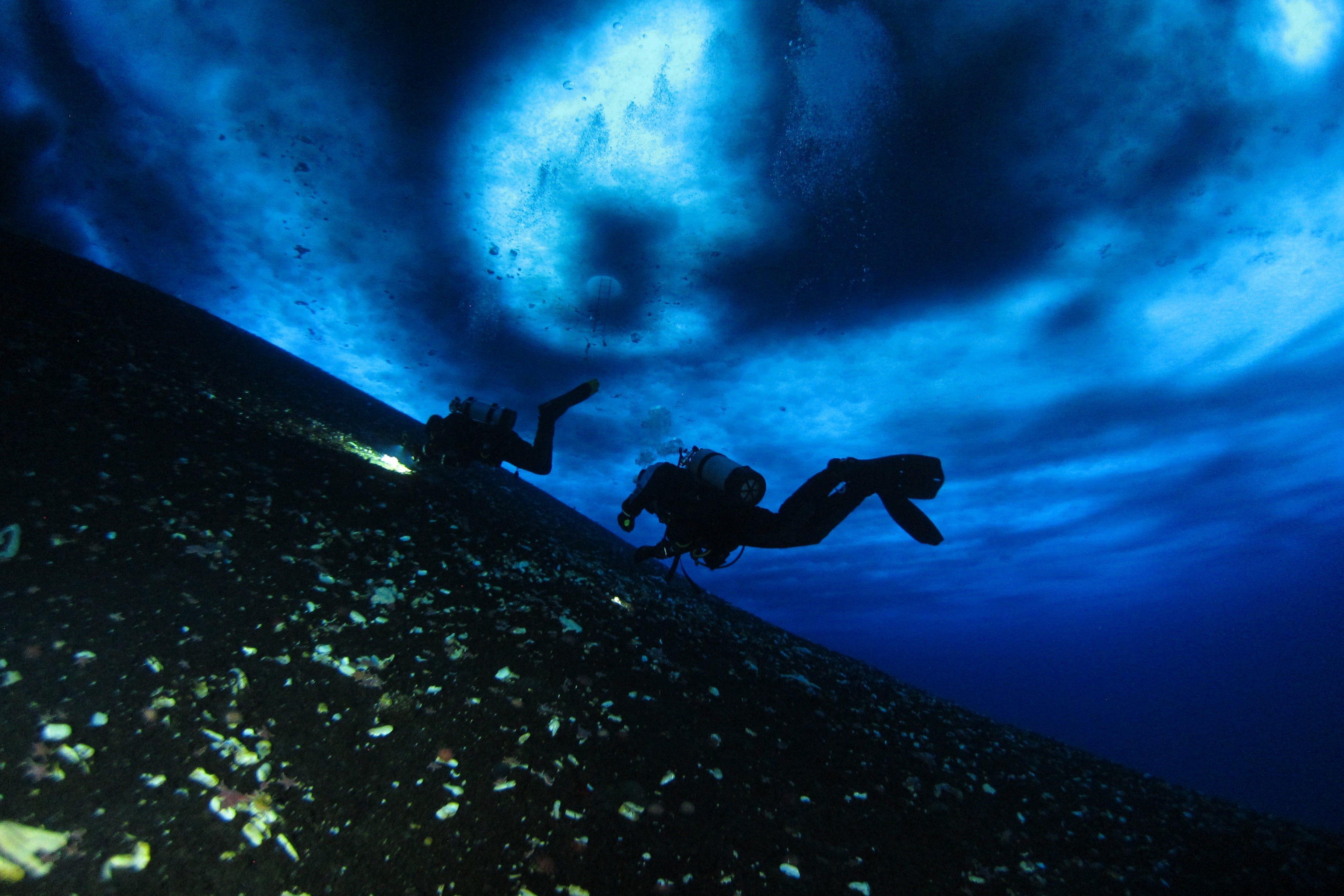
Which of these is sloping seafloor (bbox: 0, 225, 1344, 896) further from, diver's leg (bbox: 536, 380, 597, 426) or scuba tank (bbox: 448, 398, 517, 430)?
diver's leg (bbox: 536, 380, 597, 426)

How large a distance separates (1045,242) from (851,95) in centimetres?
700

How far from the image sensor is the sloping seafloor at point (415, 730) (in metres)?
2.38

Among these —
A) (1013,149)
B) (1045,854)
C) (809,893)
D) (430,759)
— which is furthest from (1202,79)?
(430,759)

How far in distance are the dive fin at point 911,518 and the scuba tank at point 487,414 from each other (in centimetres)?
618

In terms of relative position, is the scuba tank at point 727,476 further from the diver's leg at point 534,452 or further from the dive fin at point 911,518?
the diver's leg at point 534,452

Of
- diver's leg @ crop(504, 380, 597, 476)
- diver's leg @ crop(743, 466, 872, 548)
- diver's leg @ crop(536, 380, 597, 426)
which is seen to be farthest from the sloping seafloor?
diver's leg @ crop(536, 380, 597, 426)

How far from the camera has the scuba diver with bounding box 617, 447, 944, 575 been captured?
20.6 ft

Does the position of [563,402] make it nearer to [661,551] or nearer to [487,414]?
[487,414]

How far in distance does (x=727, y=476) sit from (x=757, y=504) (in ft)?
3.17

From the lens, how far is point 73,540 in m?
3.60

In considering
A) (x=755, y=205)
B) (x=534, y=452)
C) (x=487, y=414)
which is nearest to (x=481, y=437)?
(x=487, y=414)

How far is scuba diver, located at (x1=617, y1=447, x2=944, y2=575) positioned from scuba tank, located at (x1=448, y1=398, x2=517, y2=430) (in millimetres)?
3028

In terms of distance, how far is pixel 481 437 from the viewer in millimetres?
8367

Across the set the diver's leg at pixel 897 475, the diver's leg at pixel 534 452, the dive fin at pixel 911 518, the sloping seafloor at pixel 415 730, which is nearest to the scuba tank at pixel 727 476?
the diver's leg at pixel 897 475
